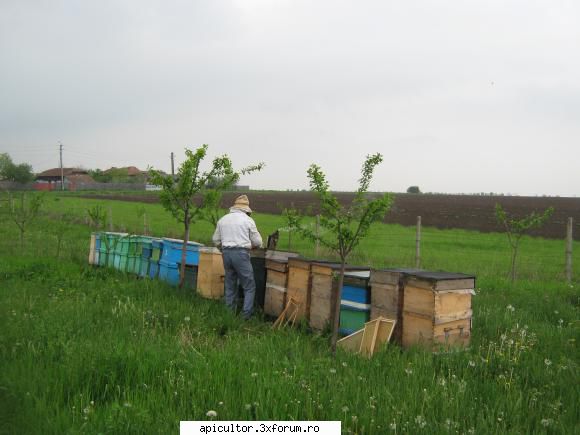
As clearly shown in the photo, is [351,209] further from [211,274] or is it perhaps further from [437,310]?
[211,274]

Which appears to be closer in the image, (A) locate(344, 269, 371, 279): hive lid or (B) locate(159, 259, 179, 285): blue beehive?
(A) locate(344, 269, 371, 279): hive lid

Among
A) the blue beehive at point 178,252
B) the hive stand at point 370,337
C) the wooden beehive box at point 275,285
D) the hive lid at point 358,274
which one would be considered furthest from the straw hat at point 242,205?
the hive stand at point 370,337

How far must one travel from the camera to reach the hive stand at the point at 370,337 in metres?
6.64

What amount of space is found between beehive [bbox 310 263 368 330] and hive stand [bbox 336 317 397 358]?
82 cm

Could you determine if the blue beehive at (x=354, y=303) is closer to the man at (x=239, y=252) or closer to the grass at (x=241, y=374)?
the grass at (x=241, y=374)

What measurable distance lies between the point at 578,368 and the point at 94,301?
26.3 ft

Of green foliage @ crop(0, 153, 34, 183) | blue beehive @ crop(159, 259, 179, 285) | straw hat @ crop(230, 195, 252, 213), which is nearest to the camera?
straw hat @ crop(230, 195, 252, 213)

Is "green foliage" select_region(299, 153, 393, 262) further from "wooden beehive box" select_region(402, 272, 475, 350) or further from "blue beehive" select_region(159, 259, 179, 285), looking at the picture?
"blue beehive" select_region(159, 259, 179, 285)

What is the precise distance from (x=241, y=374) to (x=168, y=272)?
654 centimetres

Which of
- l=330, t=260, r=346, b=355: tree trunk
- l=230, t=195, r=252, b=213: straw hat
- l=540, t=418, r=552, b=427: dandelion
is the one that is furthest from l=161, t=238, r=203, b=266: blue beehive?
l=540, t=418, r=552, b=427: dandelion

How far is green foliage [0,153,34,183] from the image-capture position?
10225 centimetres

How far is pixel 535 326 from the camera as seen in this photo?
818 cm

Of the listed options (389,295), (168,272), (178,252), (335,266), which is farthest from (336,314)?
(168,272)

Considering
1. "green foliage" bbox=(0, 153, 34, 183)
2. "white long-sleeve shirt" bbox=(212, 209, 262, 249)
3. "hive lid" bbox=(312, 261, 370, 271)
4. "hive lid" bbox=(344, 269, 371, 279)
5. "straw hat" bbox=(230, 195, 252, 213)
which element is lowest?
"hive lid" bbox=(344, 269, 371, 279)
